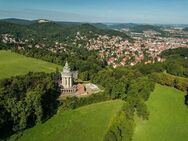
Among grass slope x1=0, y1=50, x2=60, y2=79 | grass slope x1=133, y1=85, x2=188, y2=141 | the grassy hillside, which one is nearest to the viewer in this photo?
the grassy hillside

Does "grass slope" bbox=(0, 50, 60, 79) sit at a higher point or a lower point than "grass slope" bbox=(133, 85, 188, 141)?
lower

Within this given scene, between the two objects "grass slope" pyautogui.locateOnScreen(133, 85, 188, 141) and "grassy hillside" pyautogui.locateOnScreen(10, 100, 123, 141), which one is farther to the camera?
"grass slope" pyautogui.locateOnScreen(133, 85, 188, 141)

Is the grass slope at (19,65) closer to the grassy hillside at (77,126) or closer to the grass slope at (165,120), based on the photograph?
the grassy hillside at (77,126)

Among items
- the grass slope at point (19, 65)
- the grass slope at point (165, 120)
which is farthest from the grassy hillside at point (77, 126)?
the grass slope at point (19, 65)

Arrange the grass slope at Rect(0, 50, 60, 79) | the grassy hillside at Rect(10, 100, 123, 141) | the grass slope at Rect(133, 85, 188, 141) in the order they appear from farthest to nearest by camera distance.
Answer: the grass slope at Rect(0, 50, 60, 79) < the grass slope at Rect(133, 85, 188, 141) < the grassy hillside at Rect(10, 100, 123, 141)

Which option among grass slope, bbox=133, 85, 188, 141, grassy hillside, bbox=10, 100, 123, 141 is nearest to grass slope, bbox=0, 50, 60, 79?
grassy hillside, bbox=10, 100, 123, 141

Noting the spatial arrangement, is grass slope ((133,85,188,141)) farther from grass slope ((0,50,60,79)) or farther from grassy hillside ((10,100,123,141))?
grass slope ((0,50,60,79))
